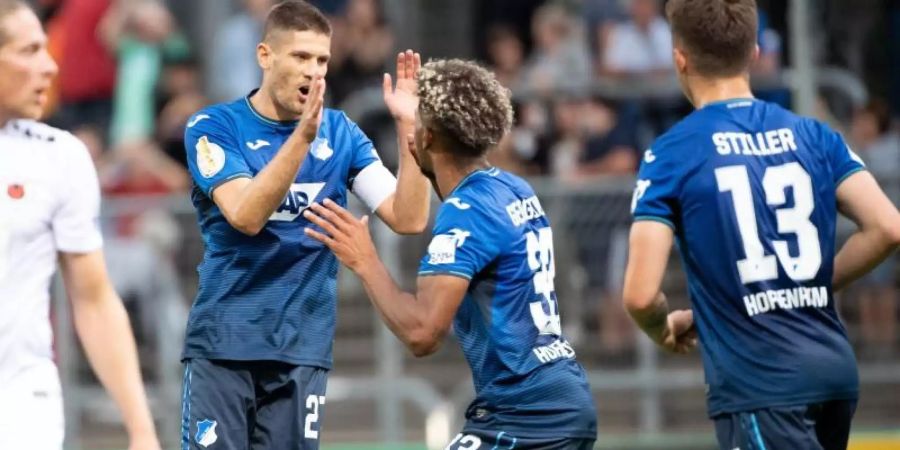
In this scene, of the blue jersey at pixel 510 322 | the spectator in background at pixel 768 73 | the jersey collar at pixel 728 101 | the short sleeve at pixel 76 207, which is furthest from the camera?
the spectator in background at pixel 768 73

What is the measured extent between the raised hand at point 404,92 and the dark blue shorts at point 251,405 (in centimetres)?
107

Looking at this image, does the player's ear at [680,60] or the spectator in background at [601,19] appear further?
the spectator in background at [601,19]

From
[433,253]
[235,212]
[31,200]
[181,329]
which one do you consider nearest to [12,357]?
[31,200]

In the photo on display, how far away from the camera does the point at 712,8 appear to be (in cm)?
548

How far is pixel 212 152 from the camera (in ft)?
21.4

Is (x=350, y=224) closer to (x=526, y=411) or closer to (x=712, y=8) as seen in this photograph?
(x=526, y=411)

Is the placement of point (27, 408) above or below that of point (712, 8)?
below

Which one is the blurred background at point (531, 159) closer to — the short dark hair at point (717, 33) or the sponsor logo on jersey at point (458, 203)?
the short dark hair at point (717, 33)

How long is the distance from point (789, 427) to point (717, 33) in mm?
1285

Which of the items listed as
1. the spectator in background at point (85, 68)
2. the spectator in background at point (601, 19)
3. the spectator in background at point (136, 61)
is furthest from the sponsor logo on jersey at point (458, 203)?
the spectator in background at point (85, 68)

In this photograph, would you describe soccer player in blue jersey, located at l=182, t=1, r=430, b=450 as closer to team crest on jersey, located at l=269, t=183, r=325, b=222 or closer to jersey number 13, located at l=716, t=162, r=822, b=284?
team crest on jersey, located at l=269, t=183, r=325, b=222

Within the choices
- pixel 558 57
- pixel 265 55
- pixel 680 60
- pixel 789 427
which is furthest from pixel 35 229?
pixel 558 57

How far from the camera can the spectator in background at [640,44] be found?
1316cm

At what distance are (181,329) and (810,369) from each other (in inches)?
307
